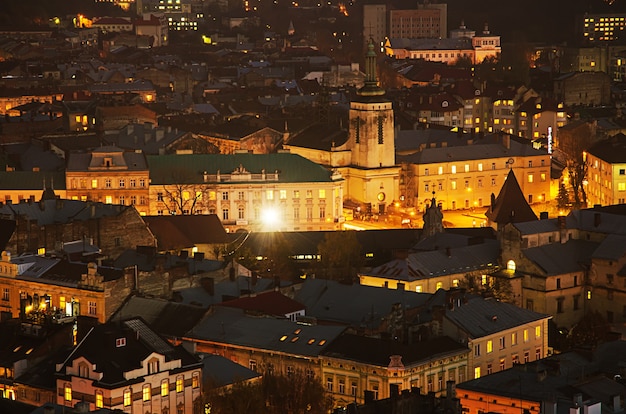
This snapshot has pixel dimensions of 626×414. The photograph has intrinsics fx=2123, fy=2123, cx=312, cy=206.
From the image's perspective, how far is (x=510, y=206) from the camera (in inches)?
3782

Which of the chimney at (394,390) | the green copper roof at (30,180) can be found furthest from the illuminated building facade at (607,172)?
the chimney at (394,390)

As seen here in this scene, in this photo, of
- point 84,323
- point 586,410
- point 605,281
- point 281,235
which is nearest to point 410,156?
point 281,235

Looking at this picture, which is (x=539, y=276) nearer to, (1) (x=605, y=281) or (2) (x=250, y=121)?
(1) (x=605, y=281)

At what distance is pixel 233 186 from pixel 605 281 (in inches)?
1094

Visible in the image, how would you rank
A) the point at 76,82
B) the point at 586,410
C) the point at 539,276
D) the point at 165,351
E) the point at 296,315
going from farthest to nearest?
1. the point at 76,82
2. the point at 539,276
3. the point at 296,315
4. the point at 165,351
5. the point at 586,410

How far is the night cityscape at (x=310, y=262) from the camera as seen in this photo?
60.8 metres

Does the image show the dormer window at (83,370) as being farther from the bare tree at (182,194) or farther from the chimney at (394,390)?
the bare tree at (182,194)

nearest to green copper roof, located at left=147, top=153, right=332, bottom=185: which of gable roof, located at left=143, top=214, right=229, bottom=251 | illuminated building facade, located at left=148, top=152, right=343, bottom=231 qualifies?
illuminated building facade, located at left=148, top=152, right=343, bottom=231

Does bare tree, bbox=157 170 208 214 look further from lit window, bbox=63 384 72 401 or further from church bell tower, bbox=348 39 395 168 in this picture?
lit window, bbox=63 384 72 401

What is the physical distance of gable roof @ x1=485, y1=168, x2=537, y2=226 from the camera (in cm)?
9488

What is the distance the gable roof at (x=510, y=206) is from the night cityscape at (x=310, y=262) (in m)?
0.19

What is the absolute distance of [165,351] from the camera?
6100cm

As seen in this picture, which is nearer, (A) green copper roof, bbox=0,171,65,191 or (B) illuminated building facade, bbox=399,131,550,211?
(A) green copper roof, bbox=0,171,65,191

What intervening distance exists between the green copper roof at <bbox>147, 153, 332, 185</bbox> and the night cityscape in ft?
0.44
